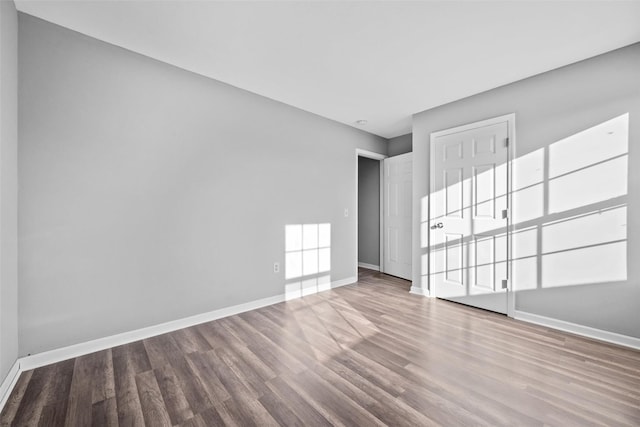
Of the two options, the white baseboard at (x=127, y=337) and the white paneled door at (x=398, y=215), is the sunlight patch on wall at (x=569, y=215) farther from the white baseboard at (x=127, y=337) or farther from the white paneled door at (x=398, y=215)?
the white baseboard at (x=127, y=337)

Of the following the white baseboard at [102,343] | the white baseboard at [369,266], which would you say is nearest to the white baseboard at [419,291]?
the white baseboard at [369,266]

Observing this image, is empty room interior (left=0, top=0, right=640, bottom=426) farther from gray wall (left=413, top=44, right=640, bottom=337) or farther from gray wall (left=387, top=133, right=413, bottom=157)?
gray wall (left=387, top=133, right=413, bottom=157)

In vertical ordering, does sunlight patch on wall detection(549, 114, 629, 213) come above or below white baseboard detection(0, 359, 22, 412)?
above

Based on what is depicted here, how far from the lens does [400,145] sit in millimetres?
4812

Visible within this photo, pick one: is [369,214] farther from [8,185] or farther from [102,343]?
[8,185]

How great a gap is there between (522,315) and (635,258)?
1.04 metres

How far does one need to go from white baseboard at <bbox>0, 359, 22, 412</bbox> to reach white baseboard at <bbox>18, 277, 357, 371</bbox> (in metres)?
0.07

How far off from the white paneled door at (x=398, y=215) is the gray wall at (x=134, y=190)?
2.09 meters

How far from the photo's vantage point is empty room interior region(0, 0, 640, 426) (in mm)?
1715

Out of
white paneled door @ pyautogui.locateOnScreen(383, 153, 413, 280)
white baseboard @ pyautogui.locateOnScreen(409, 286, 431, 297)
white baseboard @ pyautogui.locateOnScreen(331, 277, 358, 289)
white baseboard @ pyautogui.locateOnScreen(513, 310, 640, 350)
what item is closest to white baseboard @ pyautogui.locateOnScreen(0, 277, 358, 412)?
white baseboard @ pyautogui.locateOnScreen(331, 277, 358, 289)

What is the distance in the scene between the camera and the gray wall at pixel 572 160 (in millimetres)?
2271

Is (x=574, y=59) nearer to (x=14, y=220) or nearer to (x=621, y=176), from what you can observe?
(x=621, y=176)

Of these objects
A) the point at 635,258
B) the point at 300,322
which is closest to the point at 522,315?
the point at 635,258

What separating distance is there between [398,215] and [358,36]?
3.07m
